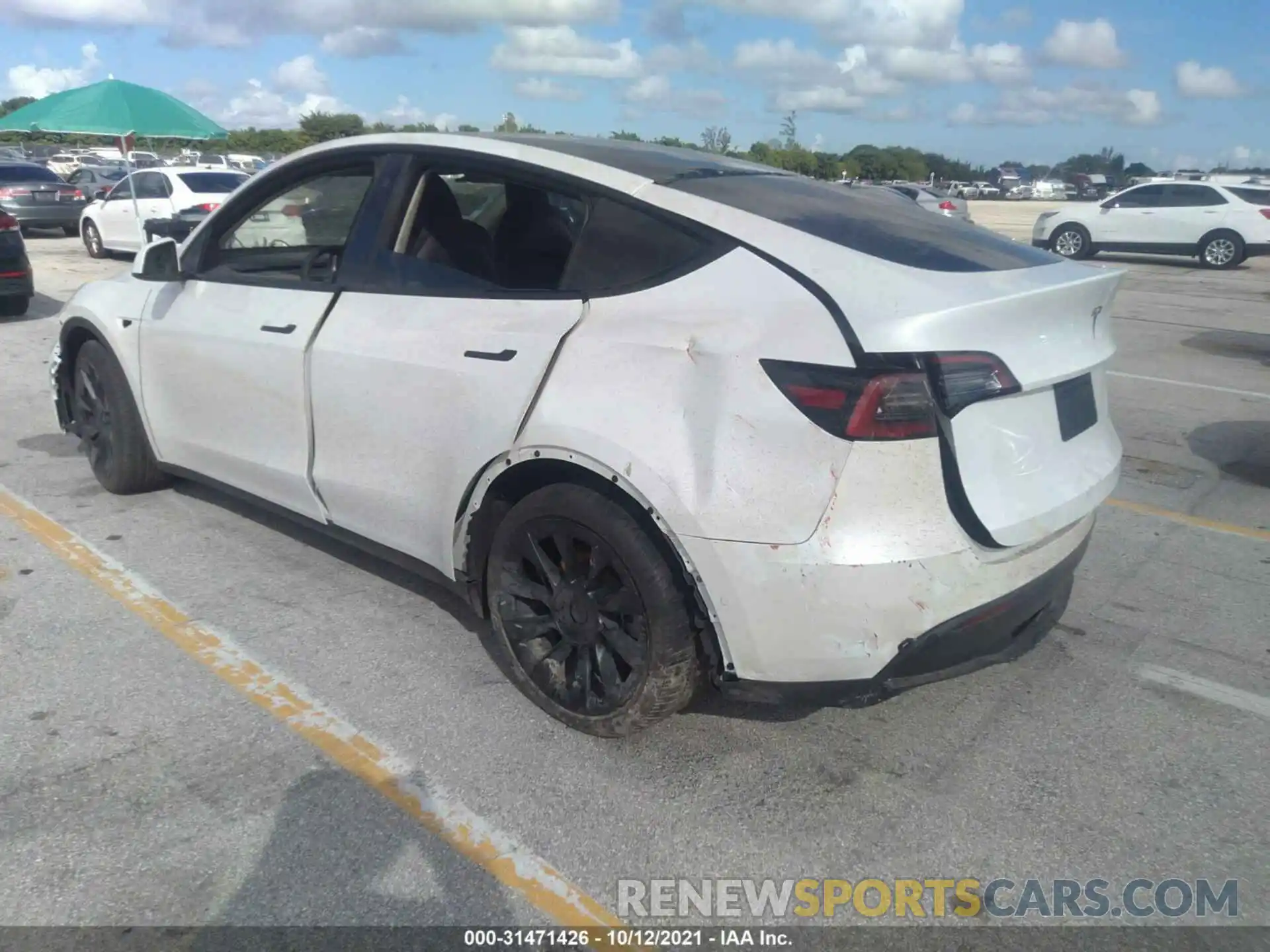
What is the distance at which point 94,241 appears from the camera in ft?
59.0

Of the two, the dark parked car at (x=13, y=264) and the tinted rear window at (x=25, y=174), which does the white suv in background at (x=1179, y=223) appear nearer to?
the dark parked car at (x=13, y=264)

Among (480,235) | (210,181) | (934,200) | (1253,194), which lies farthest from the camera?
(934,200)

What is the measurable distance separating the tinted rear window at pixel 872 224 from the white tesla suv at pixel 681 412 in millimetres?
18

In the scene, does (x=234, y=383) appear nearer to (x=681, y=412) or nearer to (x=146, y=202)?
(x=681, y=412)

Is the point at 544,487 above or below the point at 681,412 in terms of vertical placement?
below

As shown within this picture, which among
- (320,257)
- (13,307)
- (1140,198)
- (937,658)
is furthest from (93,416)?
(1140,198)

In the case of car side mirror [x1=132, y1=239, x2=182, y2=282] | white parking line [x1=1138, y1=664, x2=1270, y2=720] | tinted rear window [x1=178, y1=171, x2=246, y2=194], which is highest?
tinted rear window [x1=178, y1=171, x2=246, y2=194]

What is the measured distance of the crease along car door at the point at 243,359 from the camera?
3834 mm

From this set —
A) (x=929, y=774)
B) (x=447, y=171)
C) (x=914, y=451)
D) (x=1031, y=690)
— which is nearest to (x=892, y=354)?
(x=914, y=451)

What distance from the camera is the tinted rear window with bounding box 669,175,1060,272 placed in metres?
2.92

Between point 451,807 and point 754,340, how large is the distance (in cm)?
149

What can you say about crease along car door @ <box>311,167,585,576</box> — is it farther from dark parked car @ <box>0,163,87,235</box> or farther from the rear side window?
dark parked car @ <box>0,163,87,235</box>

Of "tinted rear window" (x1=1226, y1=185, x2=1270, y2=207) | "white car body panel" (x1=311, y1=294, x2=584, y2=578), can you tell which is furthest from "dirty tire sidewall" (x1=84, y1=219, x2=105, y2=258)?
"tinted rear window" (x1=1226, y1=185, x2=1270, y2=207)

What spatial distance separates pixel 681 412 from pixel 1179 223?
72.4ft
